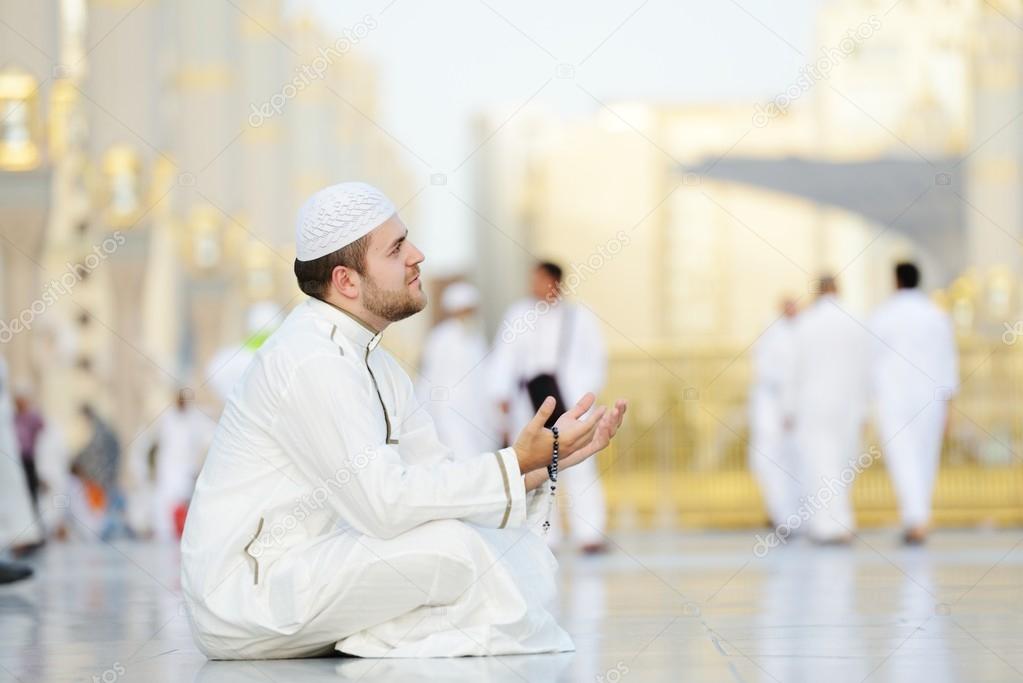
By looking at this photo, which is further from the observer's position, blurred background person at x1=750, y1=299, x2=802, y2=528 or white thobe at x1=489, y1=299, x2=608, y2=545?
blurred background person at x1=750, y1=299, x2=802, y2=528

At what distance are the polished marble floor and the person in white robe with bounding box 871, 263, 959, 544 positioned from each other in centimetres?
131

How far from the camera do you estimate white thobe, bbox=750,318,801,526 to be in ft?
40.5

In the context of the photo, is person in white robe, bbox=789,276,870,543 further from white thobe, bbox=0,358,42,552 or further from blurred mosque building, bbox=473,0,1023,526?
white thobe, bbox=0,358,42,552

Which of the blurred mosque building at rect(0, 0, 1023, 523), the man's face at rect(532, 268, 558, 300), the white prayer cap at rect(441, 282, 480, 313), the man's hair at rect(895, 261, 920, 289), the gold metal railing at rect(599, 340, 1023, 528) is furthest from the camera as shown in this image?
the blurred mosque building at rect(0, 0, 1023, 523)

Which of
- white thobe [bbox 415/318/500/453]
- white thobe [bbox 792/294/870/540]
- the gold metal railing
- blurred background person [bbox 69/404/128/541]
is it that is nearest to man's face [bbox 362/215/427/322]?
white thobe [bbox 792/294/870/540]

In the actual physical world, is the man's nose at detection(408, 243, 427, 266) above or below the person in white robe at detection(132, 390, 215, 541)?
above

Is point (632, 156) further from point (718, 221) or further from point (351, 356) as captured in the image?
point (351, 356)

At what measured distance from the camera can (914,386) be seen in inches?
427

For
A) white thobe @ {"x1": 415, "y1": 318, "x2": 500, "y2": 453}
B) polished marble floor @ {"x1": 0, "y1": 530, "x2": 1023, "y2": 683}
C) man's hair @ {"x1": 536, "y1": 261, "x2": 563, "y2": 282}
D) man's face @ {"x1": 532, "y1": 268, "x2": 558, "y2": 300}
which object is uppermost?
man's hair @ {"x1": 536, "y1": 261, "x2": 563, "y2": 282}

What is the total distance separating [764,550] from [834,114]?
32838mm

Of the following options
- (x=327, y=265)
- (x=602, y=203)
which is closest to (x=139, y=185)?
(x=327, y=265)

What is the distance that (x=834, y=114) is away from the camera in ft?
137

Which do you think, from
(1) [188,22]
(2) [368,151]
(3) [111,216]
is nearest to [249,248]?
(1) [188,22]

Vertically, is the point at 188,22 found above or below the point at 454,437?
above
